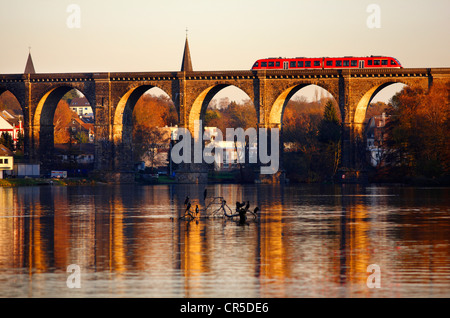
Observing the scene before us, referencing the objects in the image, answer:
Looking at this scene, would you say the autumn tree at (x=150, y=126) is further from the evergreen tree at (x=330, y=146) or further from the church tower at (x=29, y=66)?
the evergreen tree at (x=330, y=146)

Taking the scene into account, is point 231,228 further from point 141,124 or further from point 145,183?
point 141,124

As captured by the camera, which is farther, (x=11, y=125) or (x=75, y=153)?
(x=11, y=125)

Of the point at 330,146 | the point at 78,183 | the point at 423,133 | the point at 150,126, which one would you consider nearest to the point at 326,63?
the point at 330,146

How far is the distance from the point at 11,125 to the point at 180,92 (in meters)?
51.1

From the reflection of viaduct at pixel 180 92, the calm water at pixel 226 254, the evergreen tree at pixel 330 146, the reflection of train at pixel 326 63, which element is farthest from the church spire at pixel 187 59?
the calm water at pixel 226 254

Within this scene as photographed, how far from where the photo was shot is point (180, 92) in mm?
96000

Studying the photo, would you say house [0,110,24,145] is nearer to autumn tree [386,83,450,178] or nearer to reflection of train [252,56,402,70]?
reflection of train [252,56,402,70]

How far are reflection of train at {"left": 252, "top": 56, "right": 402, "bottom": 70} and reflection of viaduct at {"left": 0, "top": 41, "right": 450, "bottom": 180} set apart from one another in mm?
2177

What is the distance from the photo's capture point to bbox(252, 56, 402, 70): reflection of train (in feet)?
297

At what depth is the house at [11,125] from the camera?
132125 millimetres

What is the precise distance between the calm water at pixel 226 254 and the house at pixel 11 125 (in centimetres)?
9374

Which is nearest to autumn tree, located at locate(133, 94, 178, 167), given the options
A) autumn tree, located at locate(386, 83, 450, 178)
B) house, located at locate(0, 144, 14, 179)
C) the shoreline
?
the shoreline

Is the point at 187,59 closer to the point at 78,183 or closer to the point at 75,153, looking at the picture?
the point at 75,153

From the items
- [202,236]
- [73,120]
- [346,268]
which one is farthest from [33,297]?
[73,120]
